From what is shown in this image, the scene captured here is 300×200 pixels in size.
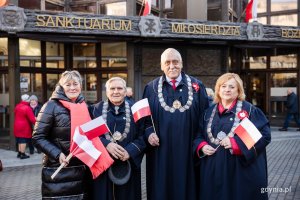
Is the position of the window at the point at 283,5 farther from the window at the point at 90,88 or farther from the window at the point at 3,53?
the window at the point at 3,53

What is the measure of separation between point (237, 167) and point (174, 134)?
82cm

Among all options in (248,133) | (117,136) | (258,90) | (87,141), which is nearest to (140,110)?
(117,136)

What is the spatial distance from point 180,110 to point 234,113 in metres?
0.68

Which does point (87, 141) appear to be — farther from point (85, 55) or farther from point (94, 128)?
point (85, 55)

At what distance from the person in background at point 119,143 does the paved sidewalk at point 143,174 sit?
1425mm

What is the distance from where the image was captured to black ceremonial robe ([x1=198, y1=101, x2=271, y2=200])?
3838mm

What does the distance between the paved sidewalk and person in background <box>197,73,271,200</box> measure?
0.83ft

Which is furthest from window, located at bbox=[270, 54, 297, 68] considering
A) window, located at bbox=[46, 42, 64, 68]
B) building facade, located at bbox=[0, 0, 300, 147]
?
window, located at bbox=[46, 42, 64, 68]

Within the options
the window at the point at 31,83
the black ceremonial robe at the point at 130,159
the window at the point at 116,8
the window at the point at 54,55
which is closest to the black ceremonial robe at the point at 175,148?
the black ceremonial robe at the point at 130,159

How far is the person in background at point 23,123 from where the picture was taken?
10328mm

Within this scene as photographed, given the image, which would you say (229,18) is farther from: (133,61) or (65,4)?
(65,4)

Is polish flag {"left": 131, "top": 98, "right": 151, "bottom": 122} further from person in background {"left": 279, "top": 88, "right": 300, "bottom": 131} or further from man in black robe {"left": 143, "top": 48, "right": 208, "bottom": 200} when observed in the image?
person in background {"left": 279, "top": 88, "right": 300, "bottom": 131}

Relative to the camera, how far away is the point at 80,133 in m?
3.71

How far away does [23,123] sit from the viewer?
10.4 meters
